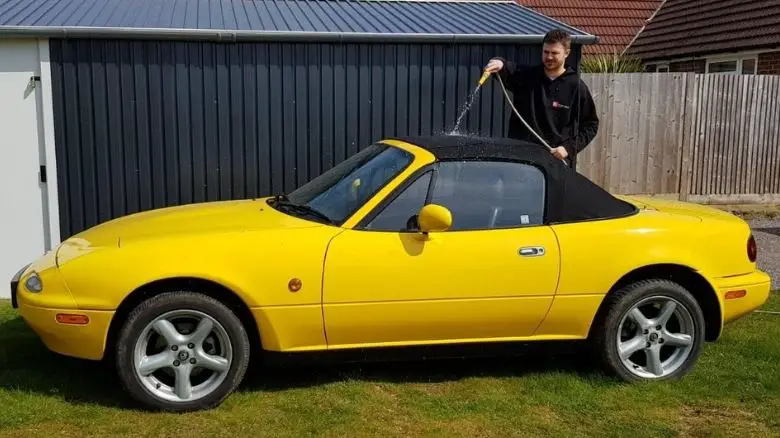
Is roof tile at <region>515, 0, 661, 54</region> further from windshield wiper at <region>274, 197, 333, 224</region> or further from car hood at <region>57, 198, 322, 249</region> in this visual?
car hood at <region>57, 198, 322, 249</region>

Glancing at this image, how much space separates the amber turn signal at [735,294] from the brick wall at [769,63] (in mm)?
9160

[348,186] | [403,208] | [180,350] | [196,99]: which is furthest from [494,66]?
[180,350]

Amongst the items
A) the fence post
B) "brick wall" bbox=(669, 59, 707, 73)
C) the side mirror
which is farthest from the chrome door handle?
"brick wall" bbox=(669, 59, 707, 73)

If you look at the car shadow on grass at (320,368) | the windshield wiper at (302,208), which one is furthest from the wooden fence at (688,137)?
the windshield wiper at (302,208)

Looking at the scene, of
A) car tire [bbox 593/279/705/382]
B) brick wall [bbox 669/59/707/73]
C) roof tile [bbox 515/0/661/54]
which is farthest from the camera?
roof tile [bbox 515/0/661/54]

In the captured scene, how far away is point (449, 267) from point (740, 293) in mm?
1902

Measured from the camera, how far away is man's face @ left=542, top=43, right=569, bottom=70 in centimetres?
596

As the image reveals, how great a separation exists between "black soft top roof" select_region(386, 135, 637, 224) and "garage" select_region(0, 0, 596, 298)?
9.42 feet

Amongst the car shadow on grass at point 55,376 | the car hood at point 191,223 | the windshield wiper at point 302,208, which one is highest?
the windshield wiper at point 302,208

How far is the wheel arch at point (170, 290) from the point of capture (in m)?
4.19

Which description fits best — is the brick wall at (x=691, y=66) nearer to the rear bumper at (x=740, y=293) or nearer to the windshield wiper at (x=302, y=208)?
the rear bumper at (x=740, y=293)

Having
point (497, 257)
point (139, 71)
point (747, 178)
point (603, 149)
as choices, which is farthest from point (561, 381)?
point (747, 178)

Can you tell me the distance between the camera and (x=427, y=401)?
14.8 ft

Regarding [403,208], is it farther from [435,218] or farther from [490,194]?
[490,194]
